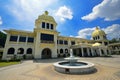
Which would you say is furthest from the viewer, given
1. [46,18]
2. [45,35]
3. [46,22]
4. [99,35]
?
[99,35]

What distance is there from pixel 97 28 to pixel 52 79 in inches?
1905

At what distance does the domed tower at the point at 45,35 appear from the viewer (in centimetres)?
2376

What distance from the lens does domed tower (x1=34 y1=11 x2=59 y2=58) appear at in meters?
23.8

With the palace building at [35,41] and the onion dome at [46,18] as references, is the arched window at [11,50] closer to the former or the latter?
the palace building at [35,41]

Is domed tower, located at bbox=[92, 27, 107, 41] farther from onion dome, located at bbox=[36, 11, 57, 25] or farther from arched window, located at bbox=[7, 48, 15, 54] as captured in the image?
arched window, located at bbox=[7, 48, 15, 54]

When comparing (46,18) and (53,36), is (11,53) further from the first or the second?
(46,18)

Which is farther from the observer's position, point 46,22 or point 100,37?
point 100,37

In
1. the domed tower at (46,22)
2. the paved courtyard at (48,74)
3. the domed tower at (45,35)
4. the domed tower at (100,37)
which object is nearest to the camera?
the paved courtyard at (48,74)

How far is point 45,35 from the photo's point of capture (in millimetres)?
25266

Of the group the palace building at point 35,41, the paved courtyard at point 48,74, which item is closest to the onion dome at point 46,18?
the palace building at point 35,41

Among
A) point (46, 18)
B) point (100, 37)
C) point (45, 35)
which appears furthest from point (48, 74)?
point (100, 37)

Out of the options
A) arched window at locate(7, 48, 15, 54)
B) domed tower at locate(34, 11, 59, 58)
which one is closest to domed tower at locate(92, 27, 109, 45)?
domed tower at locate(34, 11, 59, 58)

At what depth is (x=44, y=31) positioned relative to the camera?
82.1ft

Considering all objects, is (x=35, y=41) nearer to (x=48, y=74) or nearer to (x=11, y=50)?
(x=11, y=50)
